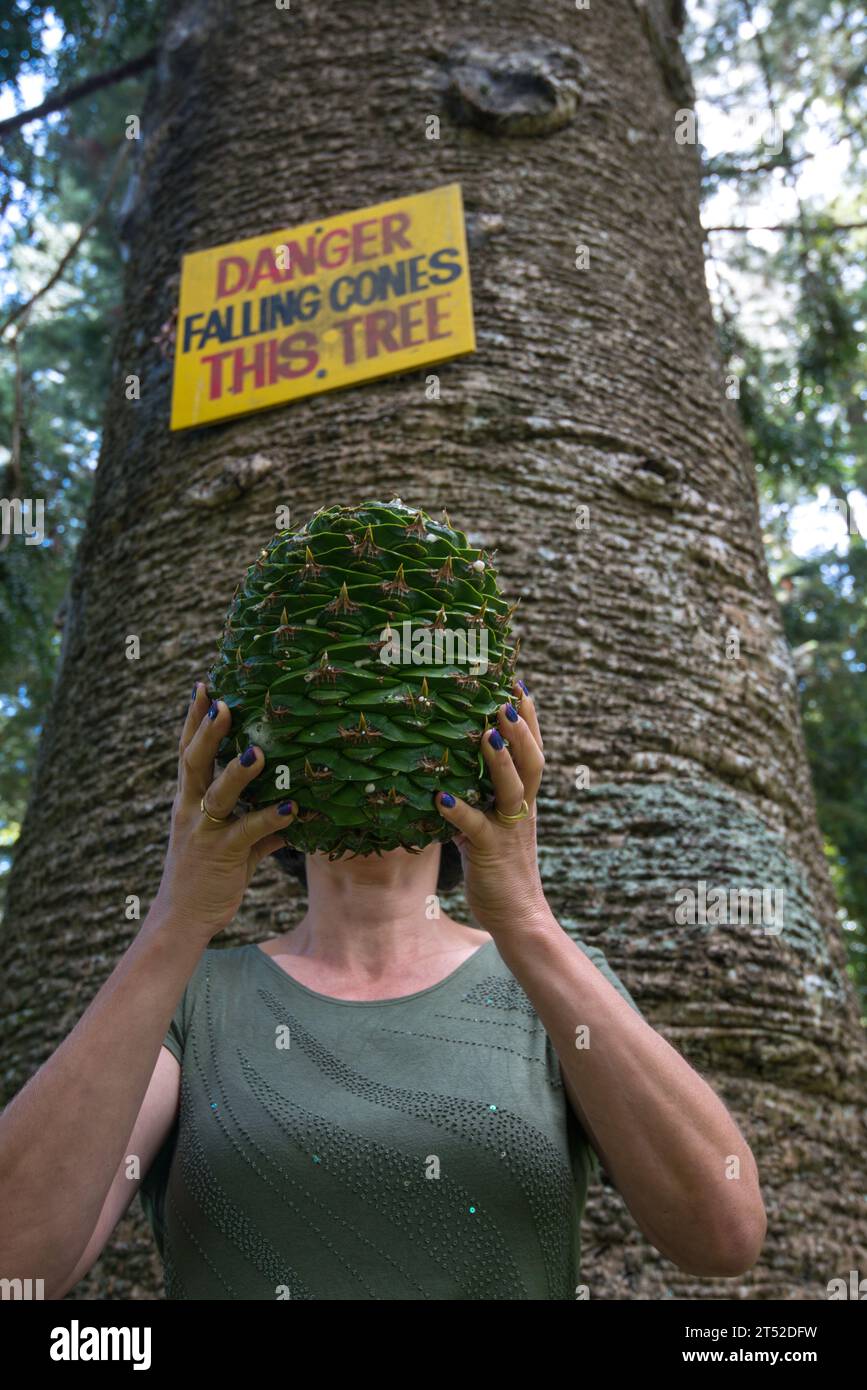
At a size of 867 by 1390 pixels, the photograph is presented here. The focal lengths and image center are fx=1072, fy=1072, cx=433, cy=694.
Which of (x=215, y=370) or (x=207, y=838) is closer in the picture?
(x=207, y=838)

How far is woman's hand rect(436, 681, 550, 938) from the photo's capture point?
4.49 feet

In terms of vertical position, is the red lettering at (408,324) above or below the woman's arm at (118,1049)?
above

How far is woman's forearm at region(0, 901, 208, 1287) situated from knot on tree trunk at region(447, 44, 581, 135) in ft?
8.82

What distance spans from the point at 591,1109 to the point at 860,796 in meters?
6.77

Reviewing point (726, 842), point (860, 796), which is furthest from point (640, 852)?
point (860, 796)

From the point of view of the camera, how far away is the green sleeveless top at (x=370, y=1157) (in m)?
1.36

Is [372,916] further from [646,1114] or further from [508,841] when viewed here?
[646,1114]

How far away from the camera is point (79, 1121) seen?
1.28m

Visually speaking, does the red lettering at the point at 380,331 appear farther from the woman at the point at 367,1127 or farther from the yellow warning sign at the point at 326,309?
the woman at the point at 367,1127

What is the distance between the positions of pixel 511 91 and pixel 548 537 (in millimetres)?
1554

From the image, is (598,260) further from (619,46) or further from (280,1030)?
(280,1030)
